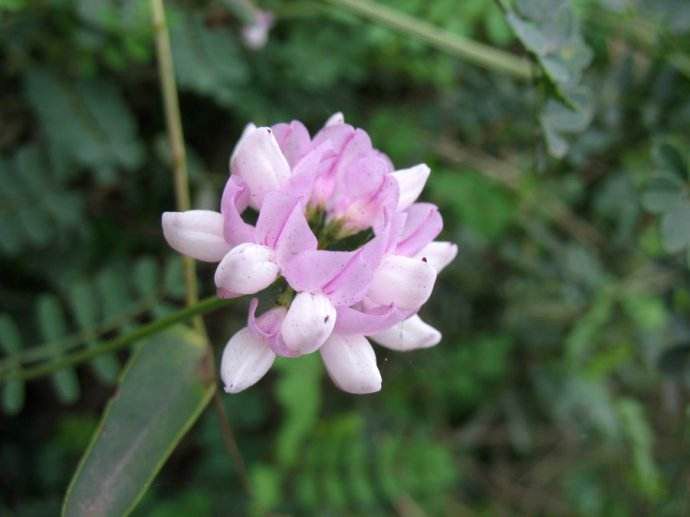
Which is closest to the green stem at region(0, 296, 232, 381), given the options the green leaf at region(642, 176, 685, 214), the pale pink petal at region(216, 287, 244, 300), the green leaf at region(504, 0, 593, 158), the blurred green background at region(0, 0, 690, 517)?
the pale pink petal at region(216, 287, 244, 300)

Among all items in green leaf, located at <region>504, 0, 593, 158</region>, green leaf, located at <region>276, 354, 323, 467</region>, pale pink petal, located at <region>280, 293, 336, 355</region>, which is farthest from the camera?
green leaf, located at <region>276, 354, 323, 467</region>

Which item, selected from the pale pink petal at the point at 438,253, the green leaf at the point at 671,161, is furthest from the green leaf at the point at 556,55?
the pale pink petal at the point at 438,253

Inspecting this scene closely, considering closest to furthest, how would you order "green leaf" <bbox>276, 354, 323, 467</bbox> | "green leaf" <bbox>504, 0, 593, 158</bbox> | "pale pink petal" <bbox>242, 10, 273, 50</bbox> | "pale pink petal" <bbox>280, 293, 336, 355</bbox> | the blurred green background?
"pale pink petal" <bbox>280, 293, 336, 355</bbox>, "green leaf" <bbox>504, 0, 593, 158</bbox>, the blurred green background, "pale pink petal" <bbox>242, 10, 273, 50</bbox>, "green leaf" <bbox>276, 354, 323, 467</bbox>

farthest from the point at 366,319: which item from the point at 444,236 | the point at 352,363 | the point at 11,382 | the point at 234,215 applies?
the point at 444,236

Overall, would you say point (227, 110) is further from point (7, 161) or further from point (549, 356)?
point (549, 356)

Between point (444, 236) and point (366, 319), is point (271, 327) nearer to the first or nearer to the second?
point (366, 319)

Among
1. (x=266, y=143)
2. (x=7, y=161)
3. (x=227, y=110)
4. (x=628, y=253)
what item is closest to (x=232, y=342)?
(x=266, y=143)

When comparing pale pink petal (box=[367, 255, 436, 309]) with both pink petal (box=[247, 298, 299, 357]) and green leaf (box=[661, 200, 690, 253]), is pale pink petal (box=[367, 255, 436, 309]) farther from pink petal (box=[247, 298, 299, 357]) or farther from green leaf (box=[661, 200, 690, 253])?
green leaf (box=[661, 200, 690, 253])
